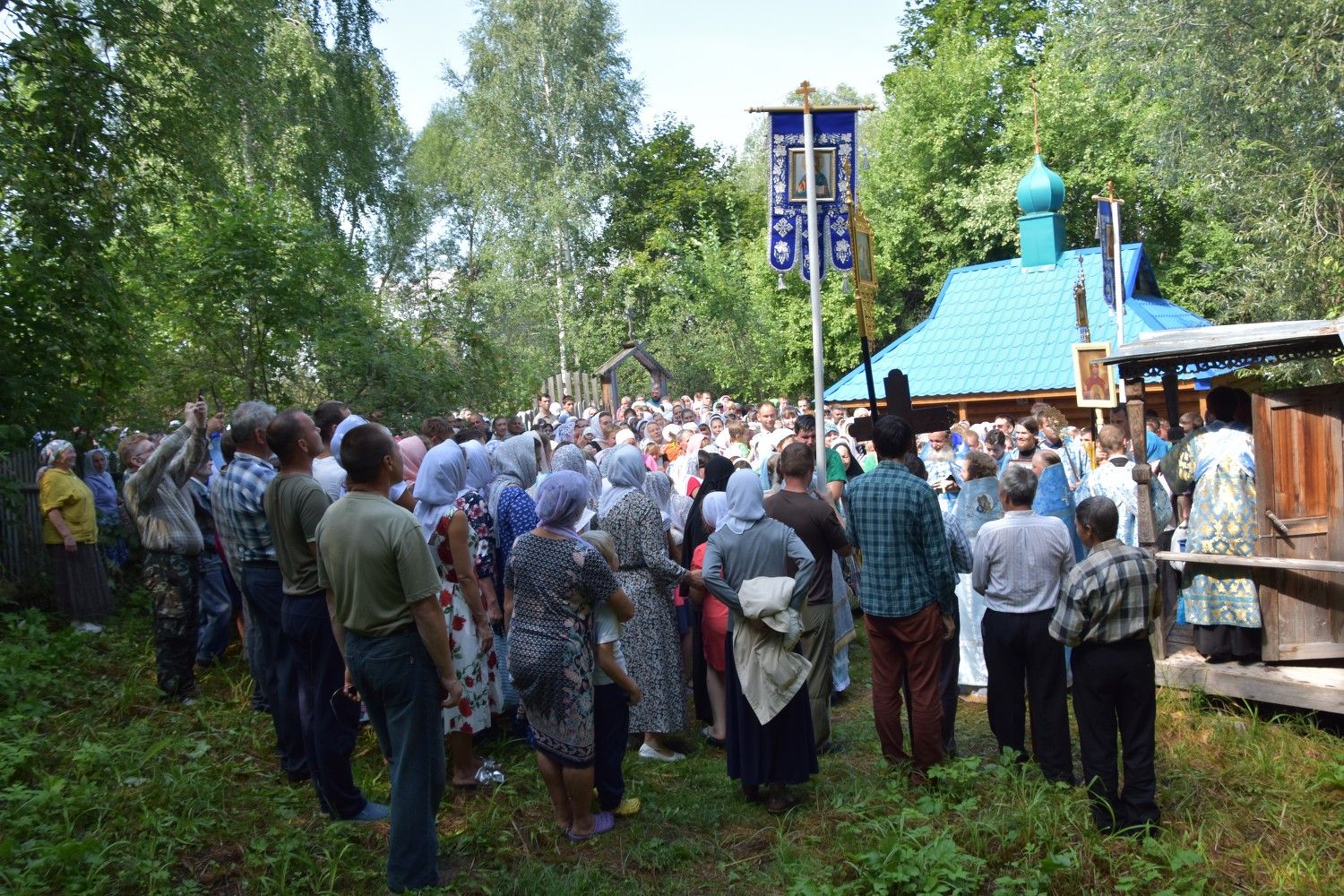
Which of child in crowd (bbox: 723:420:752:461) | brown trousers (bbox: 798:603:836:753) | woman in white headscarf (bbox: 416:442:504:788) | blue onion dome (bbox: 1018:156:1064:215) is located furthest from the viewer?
blue onion dome (bbox: 1018:156:1064:215)

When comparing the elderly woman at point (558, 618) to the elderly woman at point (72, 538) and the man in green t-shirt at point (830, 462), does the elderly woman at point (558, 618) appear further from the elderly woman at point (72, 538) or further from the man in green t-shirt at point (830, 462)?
the elderly woman at point (72, 538)

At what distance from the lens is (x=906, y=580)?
18.1 ft

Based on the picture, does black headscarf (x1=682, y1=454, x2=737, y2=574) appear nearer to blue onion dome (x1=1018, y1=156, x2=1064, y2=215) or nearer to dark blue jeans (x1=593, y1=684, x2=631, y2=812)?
dark blue jeans (x1=593, y1=684, x2=631, y2=812)

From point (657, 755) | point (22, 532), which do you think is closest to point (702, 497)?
point (657, 755)

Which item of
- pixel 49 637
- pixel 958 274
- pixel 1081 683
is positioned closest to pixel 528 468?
pixel 1081 683

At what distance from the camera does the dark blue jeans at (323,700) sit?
5.01 m

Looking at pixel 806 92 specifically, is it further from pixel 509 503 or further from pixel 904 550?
pixel 904 550

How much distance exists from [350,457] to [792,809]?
2868mm

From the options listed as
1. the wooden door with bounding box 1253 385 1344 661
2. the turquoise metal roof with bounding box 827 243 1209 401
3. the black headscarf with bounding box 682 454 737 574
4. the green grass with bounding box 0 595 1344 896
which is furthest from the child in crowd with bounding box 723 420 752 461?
the turquoise metal roof with bounding box 827 243 1209 401

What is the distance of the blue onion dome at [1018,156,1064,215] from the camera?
2527 cm

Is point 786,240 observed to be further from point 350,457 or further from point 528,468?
point 350,457

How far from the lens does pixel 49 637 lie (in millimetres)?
8523

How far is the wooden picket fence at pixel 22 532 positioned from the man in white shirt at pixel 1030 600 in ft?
27.3

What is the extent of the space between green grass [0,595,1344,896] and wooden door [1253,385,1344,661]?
1.87 ft
